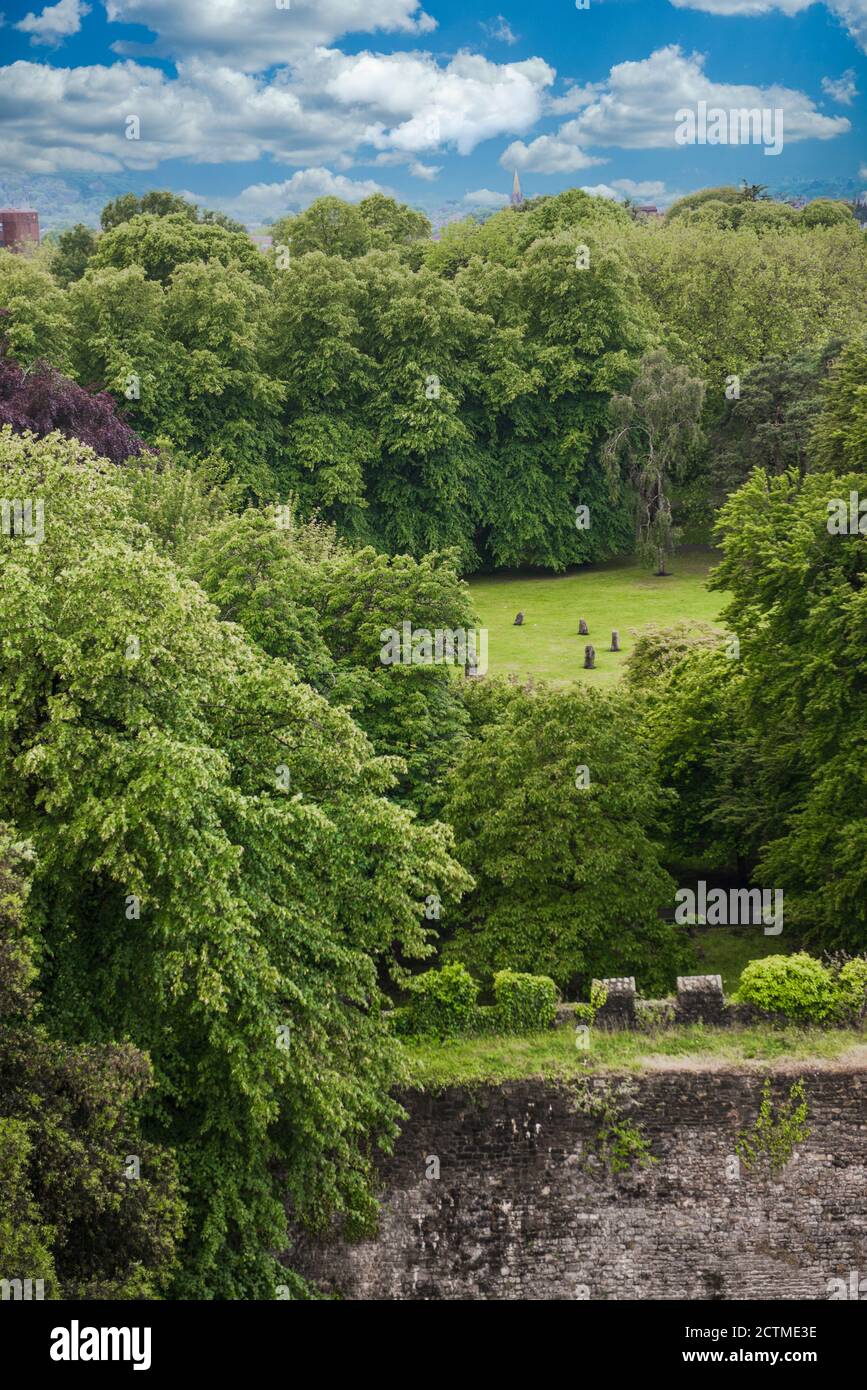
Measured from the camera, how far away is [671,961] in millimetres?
25172

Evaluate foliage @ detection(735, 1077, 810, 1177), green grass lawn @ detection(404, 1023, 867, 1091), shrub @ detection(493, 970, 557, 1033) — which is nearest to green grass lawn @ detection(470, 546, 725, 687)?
shrub @ detection(493, 970, 557, 1033)

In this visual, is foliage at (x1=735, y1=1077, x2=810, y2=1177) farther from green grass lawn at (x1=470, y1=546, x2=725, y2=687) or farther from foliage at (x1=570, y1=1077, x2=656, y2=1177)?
green grass lawn at (x1=470, y1=546, x2=725, y2=687)

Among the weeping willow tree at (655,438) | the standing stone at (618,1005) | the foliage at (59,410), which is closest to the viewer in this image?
the standing stone at (618,1005)

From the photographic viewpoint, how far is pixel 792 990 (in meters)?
20.5

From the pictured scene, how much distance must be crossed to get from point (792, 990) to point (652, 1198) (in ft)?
12.5

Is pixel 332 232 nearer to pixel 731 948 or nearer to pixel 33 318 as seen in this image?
pixel 33 318

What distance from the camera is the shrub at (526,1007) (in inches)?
808

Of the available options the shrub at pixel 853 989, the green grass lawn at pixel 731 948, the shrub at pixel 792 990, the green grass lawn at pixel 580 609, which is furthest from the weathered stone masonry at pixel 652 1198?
the green grass lawn at pixel 580 609

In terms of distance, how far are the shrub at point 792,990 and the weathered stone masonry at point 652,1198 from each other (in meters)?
1.39

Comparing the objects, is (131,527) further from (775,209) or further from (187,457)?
(775,209)

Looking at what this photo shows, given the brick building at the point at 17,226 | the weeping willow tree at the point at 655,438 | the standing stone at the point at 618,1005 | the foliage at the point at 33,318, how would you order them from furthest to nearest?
1. the brick building at the point at 17,226
2. the weeping willow tree at the point at 655,438
3. the foliage at the point at 33,318
4. the standing stone at the point at 618,1005

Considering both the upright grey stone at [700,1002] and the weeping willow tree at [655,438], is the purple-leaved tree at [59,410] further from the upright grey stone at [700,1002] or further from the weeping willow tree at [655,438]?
the upright grey stone at [700,1002]

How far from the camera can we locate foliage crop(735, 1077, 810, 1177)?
1911 centimetres

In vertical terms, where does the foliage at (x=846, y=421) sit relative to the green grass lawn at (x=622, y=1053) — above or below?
above
